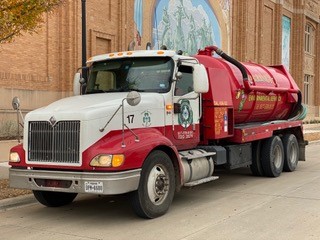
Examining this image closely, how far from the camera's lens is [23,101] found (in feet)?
50.3

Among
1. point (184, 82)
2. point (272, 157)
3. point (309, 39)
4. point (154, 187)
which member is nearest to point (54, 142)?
point (154, 187)

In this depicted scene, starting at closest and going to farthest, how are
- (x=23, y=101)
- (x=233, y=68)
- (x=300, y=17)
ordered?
(x=233, y=68)
(x=23, y=101)
(x=300, y=17)

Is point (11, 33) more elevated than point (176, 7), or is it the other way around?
point (176, 7)

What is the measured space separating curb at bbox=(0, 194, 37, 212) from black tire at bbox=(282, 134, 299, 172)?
Answer: 677 centimetres

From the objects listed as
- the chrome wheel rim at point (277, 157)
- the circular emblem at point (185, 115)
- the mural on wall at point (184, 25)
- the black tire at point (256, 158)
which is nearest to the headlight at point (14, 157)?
the circular emblem at point (185, 115)

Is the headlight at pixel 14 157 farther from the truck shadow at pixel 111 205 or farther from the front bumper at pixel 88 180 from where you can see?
the truck shadow at pixel 111 205

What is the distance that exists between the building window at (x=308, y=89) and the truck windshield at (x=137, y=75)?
1385 inches

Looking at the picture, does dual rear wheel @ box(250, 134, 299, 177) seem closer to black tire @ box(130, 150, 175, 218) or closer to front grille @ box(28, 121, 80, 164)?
black tire @ box(130, 150, 175, 218)

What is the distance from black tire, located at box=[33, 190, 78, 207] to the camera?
7.89m

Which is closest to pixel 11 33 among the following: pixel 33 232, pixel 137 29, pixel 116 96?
pixel 116 96

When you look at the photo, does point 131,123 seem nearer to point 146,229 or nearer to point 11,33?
point 146,229

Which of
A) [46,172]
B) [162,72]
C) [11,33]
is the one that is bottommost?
[46,172]

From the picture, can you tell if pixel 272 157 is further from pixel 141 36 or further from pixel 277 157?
pixel 141 36

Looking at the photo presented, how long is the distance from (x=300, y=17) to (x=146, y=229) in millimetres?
35901
